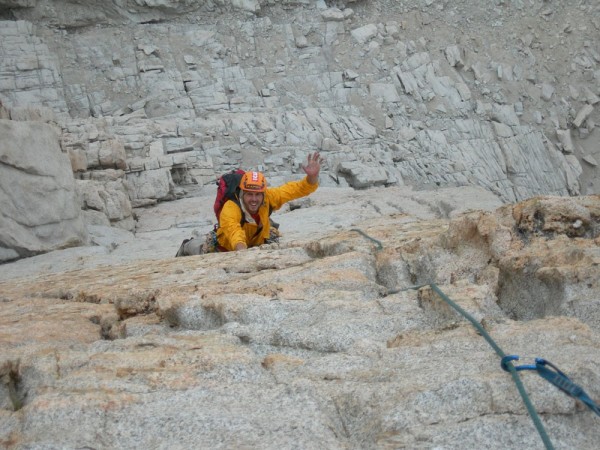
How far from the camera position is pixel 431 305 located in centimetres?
488

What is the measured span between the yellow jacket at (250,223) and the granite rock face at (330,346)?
5.57ft

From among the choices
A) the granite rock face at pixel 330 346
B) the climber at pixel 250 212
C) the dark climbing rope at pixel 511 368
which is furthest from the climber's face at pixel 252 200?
the dark climbing rope at pixel 511 368

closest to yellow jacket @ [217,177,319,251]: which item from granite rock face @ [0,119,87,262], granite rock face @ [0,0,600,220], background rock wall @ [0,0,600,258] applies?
granite rock face @ [0,119,87,262]

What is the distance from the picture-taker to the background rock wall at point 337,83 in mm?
20406

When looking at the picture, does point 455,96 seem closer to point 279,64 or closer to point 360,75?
point 360,75

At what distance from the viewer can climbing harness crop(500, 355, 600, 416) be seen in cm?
349

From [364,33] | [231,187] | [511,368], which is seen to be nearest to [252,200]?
[231,187]

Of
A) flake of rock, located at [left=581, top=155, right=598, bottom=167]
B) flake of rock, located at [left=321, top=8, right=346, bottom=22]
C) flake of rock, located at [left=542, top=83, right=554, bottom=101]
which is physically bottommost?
flake of rock, located at [left=581, top=155, right=598, bottom=167]

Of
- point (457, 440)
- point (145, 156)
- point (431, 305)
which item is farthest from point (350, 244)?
point (145, 156)

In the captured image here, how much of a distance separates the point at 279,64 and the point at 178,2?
3.52 m

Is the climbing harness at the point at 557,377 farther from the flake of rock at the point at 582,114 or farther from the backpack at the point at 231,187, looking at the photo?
the flake of rock at the point at 582,114

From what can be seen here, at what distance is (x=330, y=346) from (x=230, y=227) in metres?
4.17

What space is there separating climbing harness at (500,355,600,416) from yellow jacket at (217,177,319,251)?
192 inches

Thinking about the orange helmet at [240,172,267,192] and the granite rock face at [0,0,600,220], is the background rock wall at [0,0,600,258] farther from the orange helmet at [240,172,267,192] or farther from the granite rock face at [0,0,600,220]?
the orange helmet at [240,172,267,192]
